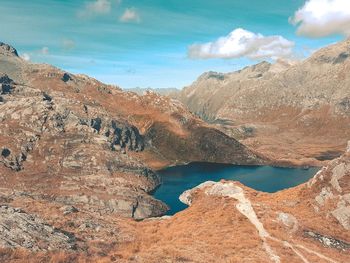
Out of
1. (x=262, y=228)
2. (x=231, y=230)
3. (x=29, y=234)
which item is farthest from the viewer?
(x=262, y=228)

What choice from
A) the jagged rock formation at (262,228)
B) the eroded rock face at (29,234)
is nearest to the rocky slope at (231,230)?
the jagged rock formation at (262,228)

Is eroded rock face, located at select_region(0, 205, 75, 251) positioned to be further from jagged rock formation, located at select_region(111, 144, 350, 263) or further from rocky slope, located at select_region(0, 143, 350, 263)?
jagged rock formation, located at select_region(111, 144, 350, 263)

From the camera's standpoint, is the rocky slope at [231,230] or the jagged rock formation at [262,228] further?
the jagged rock formation at [262,228]

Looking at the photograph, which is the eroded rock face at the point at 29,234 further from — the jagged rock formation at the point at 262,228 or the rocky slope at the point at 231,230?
the jagged rock formation at the point at 262,228

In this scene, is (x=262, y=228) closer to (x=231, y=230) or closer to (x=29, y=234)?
(x=231, y=230)

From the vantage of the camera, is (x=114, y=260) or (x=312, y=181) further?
(x=312, y=181)

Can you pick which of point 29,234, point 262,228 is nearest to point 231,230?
point 262,228

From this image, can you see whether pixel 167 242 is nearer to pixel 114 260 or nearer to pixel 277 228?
pixel 114 260

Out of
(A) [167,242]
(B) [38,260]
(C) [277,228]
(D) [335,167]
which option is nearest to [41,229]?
(B) [38,260]
